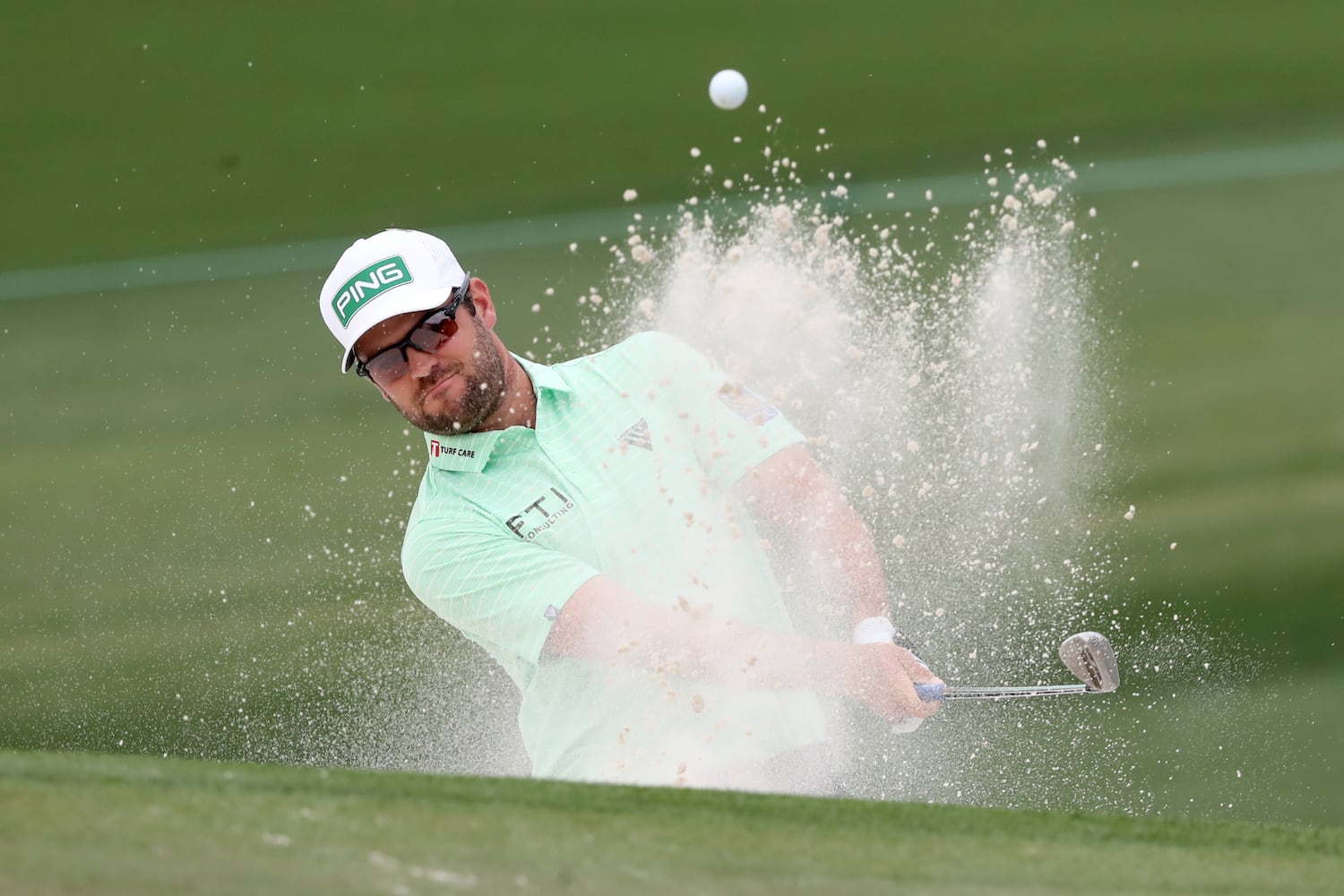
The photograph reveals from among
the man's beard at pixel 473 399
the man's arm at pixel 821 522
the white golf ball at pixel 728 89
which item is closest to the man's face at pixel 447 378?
the man's beard at pixel 473 399

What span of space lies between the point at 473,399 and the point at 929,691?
0.89 m

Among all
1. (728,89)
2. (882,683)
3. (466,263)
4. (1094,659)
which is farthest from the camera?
(466,263)

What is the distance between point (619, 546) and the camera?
2697mm

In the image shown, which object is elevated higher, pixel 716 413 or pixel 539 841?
pixel 716 413

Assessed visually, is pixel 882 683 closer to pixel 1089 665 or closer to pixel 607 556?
pixel 607 556

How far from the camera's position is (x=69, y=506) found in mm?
5320

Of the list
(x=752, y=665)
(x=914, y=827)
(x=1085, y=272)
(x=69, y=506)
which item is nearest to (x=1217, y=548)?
(x=1085, y=272)

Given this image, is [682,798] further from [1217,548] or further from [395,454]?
[395,454]

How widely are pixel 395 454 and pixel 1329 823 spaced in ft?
9.63

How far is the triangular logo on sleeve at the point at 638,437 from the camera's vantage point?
2779 millimetres

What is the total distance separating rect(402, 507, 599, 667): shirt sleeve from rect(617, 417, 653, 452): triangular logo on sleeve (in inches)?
10.3

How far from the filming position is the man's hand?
2525 millimetres

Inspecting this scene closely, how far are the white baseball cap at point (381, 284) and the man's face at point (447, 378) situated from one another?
0.03 m

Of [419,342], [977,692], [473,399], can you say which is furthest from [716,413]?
[977,692]
